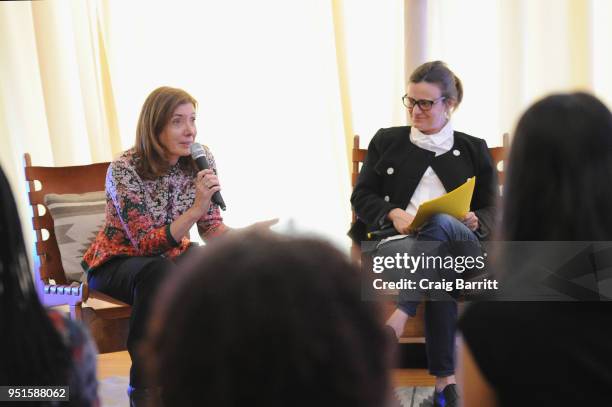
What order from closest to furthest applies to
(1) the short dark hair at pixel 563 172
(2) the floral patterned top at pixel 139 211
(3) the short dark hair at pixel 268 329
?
A: (3) the short dark hair at pixel 268 329 < (1) the short dark hair at pixel 563 172 < (2) the floral patterned top at pixel 139 211

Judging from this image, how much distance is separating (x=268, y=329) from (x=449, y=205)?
6.61 ft

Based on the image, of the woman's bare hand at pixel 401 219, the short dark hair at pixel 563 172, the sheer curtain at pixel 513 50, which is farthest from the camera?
the sheer curtain at pixel 513 50

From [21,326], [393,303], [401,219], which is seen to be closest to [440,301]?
[393,303]

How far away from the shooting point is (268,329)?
0.63 metres

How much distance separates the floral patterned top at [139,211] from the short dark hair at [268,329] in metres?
1.97

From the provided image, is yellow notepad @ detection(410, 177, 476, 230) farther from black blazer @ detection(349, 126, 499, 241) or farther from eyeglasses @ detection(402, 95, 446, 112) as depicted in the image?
eyeglasses @ detection(402, 95, 446, 112)

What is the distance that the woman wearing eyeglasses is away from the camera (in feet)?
9.13

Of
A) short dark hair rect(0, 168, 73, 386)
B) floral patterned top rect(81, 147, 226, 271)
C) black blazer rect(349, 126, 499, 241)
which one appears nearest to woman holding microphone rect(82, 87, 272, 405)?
floral patterned top rect(81, 147, 226, 271)

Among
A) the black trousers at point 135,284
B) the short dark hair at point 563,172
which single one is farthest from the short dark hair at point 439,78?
the short dark hair at point 563,172

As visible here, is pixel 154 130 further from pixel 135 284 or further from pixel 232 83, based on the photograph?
pixel 232 83

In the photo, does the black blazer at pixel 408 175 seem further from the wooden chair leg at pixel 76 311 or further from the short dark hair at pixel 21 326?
the short dark hair at pixel 21 326

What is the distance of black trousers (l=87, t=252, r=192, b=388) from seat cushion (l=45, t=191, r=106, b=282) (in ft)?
1.17

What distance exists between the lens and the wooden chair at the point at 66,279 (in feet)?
8.91

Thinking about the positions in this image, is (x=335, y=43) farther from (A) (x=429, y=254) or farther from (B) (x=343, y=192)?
(A) (x=429, y=254)
